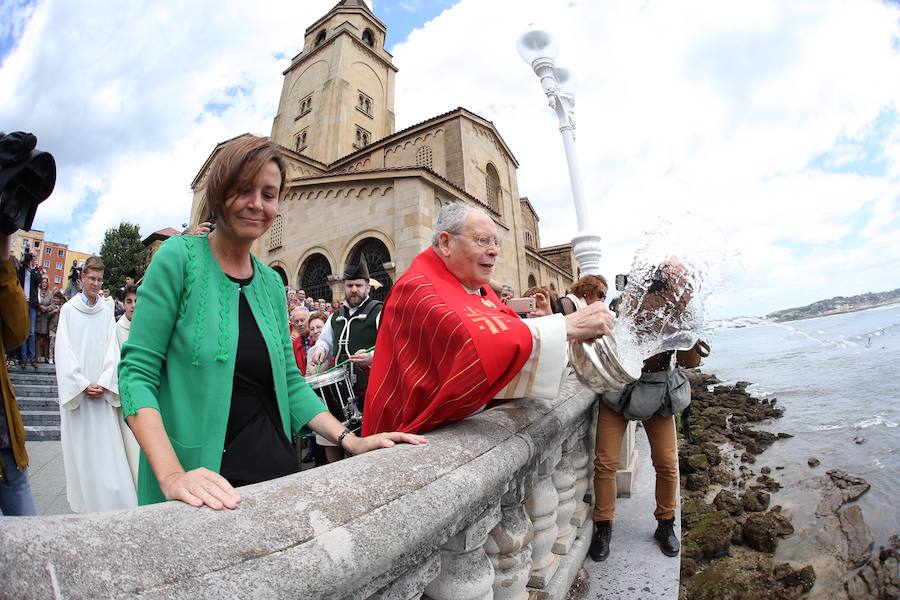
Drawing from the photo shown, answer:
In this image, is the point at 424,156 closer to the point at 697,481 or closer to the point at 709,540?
the point at 697,481

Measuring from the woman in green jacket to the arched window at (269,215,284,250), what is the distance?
16.3 meters

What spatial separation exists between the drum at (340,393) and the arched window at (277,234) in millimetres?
14127

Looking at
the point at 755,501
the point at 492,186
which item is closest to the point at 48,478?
the point at 755,501

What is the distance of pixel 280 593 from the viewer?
2.40 ft

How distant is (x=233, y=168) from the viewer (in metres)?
1.40

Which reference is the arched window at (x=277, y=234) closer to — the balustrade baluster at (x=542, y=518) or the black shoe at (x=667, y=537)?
the black shoe at (x=667, y=537)

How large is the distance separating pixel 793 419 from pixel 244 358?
12.3 meters

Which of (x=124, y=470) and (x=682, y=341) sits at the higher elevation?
(x=682, y=341)

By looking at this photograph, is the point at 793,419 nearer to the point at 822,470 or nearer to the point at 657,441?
the point at 822,470

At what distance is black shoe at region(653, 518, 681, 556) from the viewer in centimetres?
268

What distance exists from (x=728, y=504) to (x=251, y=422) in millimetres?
5960

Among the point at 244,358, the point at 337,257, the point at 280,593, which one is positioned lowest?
the point at 280,593

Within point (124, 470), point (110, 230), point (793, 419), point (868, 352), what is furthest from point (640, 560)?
point (110, 230)

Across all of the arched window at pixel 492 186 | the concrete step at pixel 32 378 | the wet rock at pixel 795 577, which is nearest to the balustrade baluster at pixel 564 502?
the wet rock at pixel 795 577
